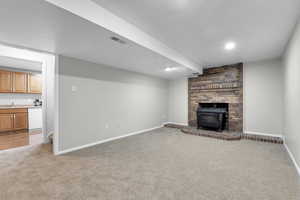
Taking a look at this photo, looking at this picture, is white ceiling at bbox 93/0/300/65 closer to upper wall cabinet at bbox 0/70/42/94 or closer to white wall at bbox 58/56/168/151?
white wall at bbox 58/56/168/151

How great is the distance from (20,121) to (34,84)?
58.3 inches

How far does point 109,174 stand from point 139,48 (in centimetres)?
219

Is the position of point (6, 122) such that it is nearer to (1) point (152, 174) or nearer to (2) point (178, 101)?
(1) point (152, 174)

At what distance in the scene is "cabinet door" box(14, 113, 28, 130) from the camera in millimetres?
4844

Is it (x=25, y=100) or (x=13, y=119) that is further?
(x=25, y=100)

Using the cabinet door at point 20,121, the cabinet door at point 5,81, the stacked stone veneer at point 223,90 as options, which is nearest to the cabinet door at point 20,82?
the cabinet door at point 5,81

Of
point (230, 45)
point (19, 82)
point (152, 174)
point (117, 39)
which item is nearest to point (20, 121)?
point (19, 82)

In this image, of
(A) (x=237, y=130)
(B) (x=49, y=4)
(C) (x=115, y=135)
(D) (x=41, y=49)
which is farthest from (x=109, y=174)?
(A) (x=237, y=130)

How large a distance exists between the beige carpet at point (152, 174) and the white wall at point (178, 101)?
271cm

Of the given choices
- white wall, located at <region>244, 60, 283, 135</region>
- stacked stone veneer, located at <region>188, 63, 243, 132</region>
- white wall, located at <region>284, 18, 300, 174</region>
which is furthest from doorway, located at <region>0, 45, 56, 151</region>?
white wall, located at <region>244, 60, 283, 135</region>

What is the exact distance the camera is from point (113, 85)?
3.99 meters

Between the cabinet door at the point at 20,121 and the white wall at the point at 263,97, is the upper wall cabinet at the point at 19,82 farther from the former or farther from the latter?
the white wall at the point at 263,97

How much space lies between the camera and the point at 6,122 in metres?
4.67

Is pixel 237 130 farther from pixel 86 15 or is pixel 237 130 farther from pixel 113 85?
pixel 86 15
